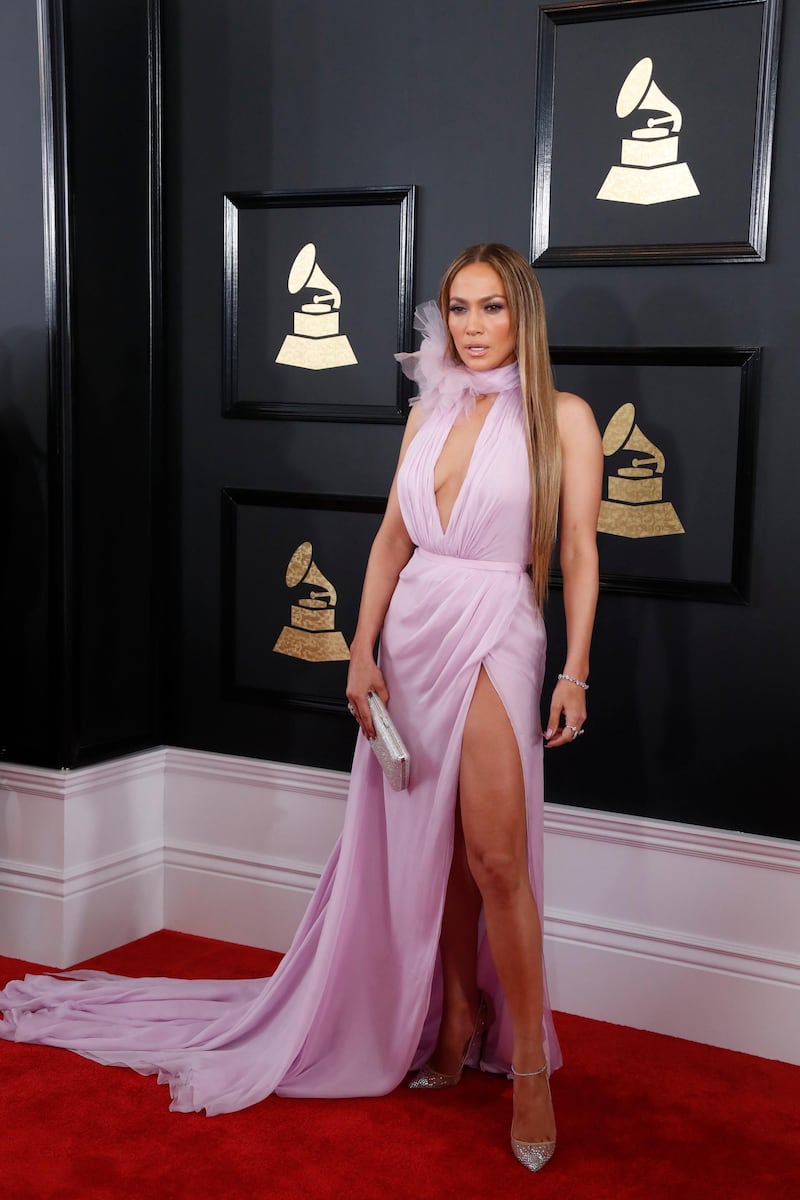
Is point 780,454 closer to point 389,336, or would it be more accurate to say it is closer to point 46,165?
point 389,336

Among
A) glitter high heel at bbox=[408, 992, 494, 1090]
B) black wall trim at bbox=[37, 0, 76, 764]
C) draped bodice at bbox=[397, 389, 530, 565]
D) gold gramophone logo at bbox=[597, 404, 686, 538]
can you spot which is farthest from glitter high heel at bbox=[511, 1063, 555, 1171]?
black wall trim at bbox=[37, 0, 76, 764]

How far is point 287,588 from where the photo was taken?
3.72 meters

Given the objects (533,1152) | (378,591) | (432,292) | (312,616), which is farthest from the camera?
(312,616)

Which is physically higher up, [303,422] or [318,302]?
[318,302]

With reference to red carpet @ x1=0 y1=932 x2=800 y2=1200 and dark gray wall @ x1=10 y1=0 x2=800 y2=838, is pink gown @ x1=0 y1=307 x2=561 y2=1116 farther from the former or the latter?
dark gray wall @ x1=10 y1=0 x2=800 y2=838

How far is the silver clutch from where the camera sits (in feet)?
9.03

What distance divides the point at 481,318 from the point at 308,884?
71.7 inches

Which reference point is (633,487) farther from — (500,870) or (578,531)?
(500,870)

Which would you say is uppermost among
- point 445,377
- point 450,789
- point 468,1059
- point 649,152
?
point 649,152

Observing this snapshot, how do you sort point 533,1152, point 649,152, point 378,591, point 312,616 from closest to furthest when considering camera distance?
point 533,1152
point 378,591
point 649,152
point 312,616

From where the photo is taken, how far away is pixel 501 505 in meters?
2.70

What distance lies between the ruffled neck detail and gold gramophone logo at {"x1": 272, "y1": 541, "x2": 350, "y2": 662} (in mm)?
852

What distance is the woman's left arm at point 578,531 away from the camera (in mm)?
2682

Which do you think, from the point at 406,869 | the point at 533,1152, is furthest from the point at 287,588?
the point at 533,1152
